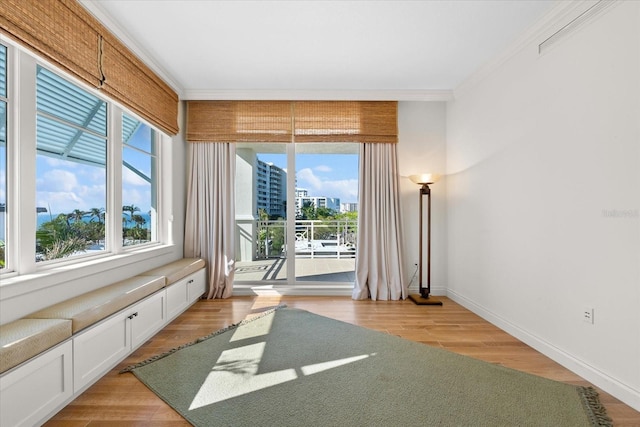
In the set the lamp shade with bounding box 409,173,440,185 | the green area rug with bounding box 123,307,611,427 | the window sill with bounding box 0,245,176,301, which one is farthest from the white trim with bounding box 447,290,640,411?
the window sill with bounding box 0,245,176,301

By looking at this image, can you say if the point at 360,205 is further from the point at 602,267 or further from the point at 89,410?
the point at 89,410

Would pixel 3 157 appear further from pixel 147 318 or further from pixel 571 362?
pixel 571 362

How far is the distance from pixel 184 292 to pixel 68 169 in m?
1.64

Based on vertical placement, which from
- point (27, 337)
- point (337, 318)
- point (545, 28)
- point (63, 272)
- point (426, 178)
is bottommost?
point (337, 318)

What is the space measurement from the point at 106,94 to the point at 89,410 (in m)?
2.29

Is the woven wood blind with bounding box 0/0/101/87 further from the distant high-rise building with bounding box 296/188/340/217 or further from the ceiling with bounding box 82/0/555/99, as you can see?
the distant high-rise building with bounding box 296/188/340/217

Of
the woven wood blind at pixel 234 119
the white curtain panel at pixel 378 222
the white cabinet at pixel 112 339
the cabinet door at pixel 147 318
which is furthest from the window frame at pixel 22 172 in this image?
the white curtain panel at pixel 378 222

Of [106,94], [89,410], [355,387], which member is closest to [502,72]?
[355,387]

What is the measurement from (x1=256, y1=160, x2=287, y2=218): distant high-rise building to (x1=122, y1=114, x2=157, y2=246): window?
1.32 meters

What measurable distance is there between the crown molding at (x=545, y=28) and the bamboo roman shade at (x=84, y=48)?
11.5 ft

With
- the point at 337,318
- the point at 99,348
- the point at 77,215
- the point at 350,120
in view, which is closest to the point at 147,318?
the point at 99,348

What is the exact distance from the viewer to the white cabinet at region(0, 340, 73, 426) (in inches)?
52.9

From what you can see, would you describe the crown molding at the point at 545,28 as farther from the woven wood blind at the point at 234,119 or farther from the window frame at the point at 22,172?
the window frame at the point at 22,172

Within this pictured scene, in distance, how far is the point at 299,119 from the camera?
3910 mm
